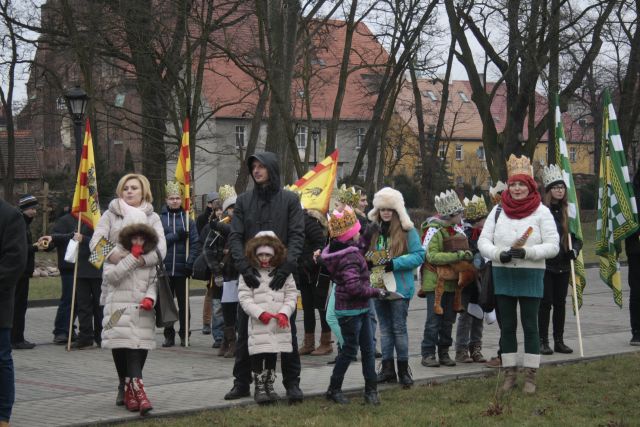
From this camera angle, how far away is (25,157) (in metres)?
69.3

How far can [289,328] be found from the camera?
8.65 meters

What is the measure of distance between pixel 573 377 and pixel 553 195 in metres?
2.29

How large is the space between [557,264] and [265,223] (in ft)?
13.6

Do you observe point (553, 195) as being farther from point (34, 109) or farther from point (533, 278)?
point (34, 109)

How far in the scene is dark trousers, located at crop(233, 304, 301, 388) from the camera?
346 inches

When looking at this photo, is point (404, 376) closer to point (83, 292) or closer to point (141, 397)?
point (141, 397)

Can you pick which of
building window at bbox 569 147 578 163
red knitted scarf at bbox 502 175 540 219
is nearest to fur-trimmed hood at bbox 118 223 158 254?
red knitted scarf at bbox 502 175 540 219

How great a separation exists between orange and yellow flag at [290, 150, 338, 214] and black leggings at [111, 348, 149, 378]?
12.1 ft

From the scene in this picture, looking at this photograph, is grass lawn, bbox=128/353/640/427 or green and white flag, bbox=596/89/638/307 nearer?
grass lawn, bbox=128/353/640/427

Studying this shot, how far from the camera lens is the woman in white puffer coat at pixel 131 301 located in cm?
831

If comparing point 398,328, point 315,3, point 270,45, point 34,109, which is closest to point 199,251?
point 398,328

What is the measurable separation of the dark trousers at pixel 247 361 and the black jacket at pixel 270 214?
58 centimetres

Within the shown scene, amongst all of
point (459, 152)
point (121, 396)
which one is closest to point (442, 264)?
point (121, 396)

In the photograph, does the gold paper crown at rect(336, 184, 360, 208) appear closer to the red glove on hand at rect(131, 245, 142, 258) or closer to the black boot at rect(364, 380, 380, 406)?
the black boot at rect(364, 380, 380, 406)
